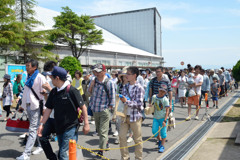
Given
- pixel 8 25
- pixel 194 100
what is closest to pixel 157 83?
pixel 194 100

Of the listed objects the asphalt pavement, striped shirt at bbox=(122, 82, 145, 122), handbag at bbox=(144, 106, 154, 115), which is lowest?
the asphalt pavement

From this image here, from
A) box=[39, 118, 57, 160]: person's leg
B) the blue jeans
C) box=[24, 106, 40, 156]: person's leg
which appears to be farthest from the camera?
box=[24, 106, 40, 156]: person's leg

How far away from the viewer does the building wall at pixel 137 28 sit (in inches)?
2243

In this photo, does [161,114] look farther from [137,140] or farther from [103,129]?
[103,129]

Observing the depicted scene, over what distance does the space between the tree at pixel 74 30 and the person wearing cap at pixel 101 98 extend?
70.6 ft

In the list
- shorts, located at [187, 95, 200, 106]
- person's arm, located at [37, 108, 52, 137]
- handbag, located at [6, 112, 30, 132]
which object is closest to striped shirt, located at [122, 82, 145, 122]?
person's arm, located at [37, 108, 52, 137]

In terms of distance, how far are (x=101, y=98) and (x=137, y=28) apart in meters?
56.1

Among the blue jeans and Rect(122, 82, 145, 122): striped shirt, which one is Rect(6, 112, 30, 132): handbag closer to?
the blue jeans

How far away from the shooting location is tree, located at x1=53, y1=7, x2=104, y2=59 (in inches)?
1017

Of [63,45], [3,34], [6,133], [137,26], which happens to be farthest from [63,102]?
[137,26]

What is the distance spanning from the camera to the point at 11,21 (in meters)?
16.1

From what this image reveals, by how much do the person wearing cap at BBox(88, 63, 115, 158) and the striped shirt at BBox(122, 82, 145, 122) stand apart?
2.38ft

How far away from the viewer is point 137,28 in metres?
58.9

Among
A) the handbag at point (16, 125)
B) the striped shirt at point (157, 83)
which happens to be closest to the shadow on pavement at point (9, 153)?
the handbag at point (16, 125)
